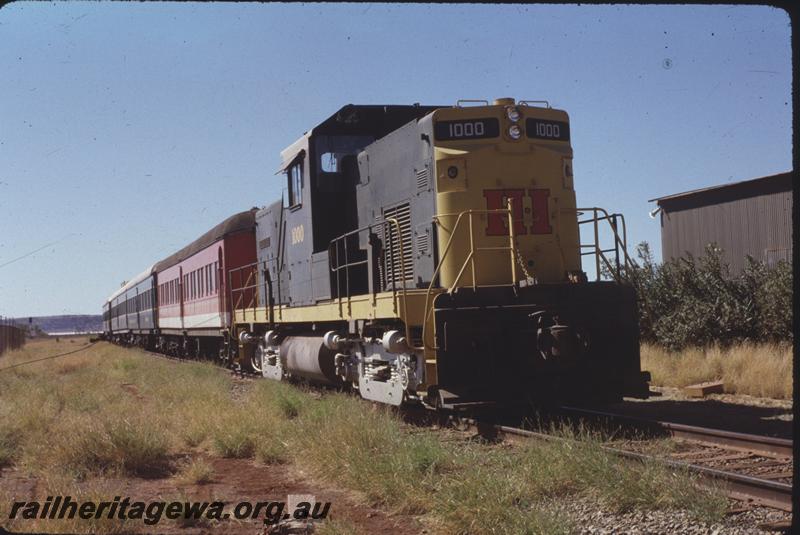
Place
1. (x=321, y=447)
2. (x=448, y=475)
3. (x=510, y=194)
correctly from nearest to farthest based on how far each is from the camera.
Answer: (x=448, y=475) < (x=321, y=447) < (x=510, y=194)

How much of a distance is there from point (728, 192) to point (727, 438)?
18.6 meters

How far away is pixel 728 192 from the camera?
78.2 feet

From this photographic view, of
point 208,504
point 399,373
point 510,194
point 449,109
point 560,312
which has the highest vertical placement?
point 449,109

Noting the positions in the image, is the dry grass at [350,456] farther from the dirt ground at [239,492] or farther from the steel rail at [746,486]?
the steel rail at [746,486]

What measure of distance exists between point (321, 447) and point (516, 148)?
4.06m

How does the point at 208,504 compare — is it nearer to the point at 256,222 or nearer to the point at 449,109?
the point at 449,109

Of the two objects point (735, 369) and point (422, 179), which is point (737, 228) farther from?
point (422, 179)

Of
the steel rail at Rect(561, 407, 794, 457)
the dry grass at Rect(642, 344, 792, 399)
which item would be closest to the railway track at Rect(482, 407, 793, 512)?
the steel rail at Rect(561, 407, 794, 457)

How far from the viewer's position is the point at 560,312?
8.22 metres

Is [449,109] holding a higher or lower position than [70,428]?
higher

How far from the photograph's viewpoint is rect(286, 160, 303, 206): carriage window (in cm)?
1215

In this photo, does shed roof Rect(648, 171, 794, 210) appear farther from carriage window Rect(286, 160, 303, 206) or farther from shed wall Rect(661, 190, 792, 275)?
carriage window Rect(286, 160, 303, 206)

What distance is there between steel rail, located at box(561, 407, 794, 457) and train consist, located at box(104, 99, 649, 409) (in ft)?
1.89

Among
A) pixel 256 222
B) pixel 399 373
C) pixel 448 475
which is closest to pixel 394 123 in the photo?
pixel 399 373
